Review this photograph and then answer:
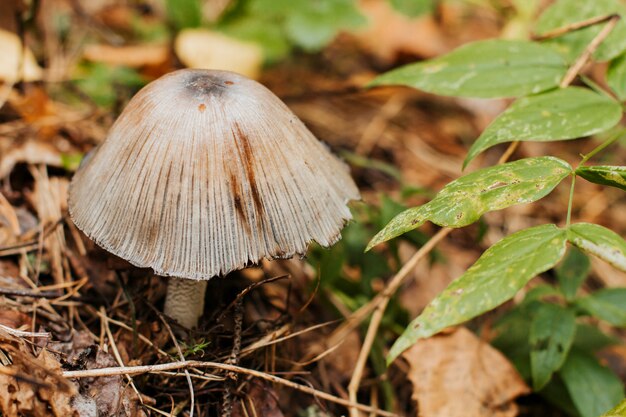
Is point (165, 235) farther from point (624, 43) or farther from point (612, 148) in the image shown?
point (612, 148)

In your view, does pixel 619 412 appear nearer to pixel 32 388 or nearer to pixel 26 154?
pixel 32 388

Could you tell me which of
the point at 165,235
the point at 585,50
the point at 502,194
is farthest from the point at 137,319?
the point at 585,50

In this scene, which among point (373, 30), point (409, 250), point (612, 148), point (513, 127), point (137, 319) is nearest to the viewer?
point (513, 127)

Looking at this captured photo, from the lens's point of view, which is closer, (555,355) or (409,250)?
(555,355)

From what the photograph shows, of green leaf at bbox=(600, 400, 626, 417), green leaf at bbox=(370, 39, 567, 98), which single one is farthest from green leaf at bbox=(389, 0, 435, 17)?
green leaf at bbox=(600, 400, 626, 417)

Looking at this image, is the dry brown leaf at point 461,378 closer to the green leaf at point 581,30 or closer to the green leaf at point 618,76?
the green leaf at point 618,76

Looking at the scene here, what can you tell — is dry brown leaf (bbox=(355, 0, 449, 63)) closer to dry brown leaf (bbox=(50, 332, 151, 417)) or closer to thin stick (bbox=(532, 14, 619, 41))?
thin stick (bbox=(532, 14, 619, 41))
